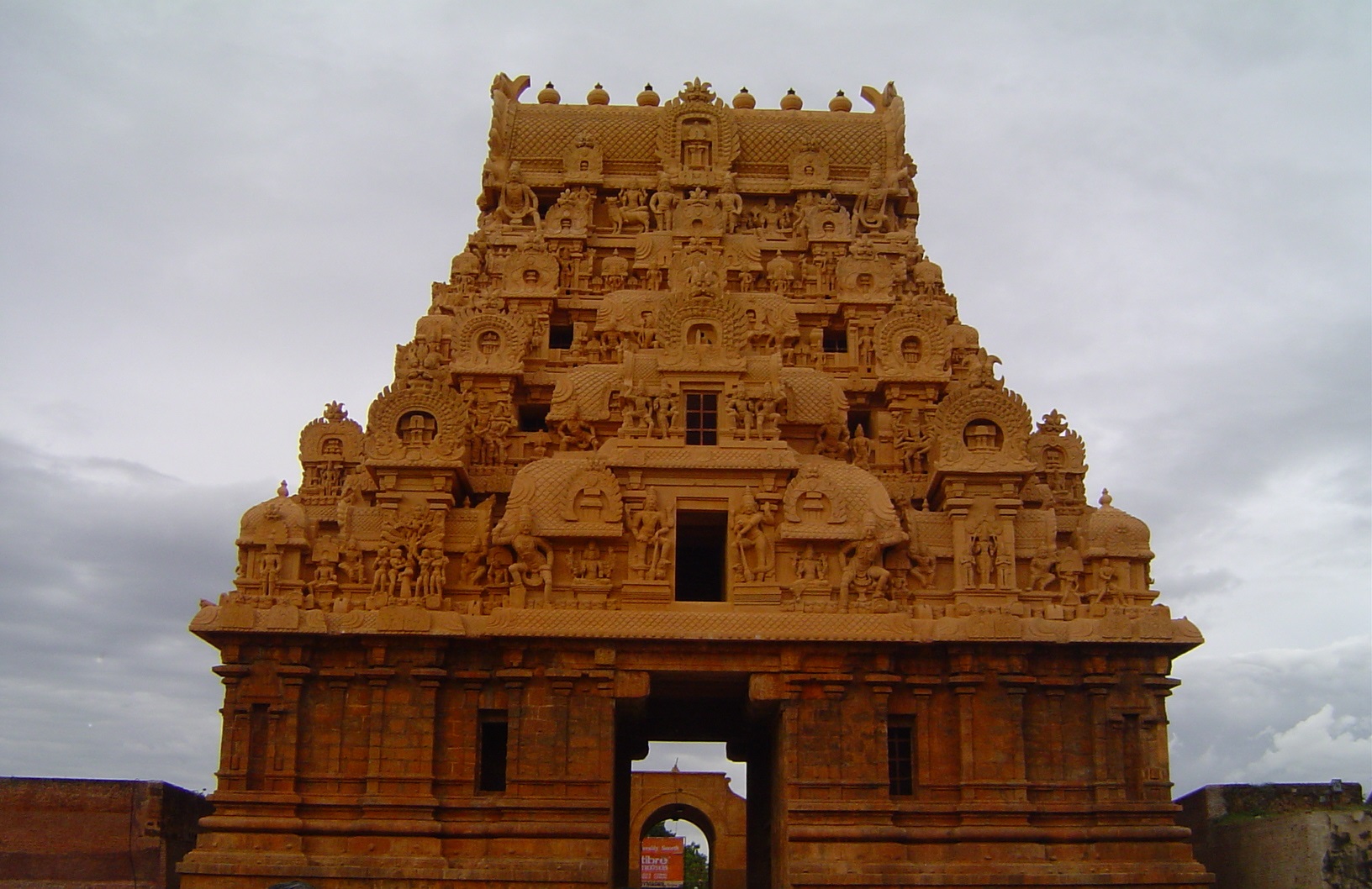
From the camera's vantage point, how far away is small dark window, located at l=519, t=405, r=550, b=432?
90.5 feet

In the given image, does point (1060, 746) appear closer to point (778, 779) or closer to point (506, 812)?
point (778, 779)

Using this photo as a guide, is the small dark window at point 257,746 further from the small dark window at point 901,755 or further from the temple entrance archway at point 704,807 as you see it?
the temple entrance archway at point 704,807

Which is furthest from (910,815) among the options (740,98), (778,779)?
(740,98)

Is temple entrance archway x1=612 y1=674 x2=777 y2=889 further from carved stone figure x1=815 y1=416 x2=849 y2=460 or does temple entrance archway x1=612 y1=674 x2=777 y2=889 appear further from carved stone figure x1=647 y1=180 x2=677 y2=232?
carved stone figure x1=647 y1=180 x2=677 y2=232

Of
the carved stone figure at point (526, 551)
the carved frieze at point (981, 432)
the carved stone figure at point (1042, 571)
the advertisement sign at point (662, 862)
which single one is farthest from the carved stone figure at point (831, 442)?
the advertisement sign at point (662, 862)

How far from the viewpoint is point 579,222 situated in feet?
98.6

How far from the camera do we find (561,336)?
29.4 m

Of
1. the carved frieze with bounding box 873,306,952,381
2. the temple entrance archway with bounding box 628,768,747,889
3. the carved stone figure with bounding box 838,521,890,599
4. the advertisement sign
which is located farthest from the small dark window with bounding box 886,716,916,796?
the advertisement sign

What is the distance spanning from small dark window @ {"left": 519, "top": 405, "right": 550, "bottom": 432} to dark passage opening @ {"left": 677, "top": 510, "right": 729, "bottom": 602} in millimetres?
3803

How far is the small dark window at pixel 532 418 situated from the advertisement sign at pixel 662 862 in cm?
2460

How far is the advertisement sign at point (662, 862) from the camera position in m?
48.7

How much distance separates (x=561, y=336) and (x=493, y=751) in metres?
9.57

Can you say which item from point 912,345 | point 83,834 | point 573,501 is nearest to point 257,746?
point 83,834

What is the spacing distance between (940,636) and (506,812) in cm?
757
